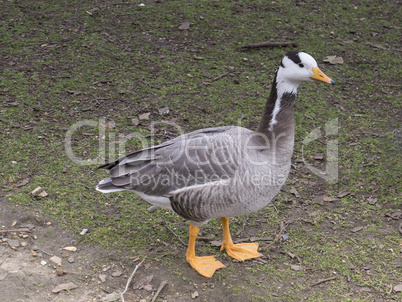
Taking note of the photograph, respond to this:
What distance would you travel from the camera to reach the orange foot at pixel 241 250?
13.7 ft

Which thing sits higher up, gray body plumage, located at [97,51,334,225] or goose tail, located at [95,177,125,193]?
gray body plumage, located at [97,51,334,225]

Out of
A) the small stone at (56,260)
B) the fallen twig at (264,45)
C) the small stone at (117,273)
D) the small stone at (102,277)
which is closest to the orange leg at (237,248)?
the small stone at (117,273)

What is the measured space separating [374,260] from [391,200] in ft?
3.18

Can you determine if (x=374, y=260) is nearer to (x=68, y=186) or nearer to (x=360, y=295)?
(x=360, y=295)

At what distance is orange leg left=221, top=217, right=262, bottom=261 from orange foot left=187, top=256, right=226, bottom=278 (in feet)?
0.63

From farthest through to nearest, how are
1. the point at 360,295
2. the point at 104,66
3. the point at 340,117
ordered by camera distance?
1. the point at 104,66
2. the point at 340,117
3. the point at 360,295

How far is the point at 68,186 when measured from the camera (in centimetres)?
484

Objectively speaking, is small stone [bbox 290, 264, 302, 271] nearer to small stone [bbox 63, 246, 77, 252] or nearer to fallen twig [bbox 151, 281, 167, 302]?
fallen twig [bbox 151, 281, 167, 302]

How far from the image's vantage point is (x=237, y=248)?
425 cm

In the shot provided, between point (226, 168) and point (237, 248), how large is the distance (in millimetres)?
975

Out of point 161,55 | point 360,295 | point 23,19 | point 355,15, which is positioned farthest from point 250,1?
point 360,295

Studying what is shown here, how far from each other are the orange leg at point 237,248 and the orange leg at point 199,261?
20 cm

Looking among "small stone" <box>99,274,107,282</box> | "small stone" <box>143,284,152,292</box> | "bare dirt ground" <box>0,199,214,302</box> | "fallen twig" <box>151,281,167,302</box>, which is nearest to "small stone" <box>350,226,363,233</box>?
"bare dirt ground" <box>0,199,214,302</box>

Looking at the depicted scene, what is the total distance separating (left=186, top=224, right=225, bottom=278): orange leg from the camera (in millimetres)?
3963
